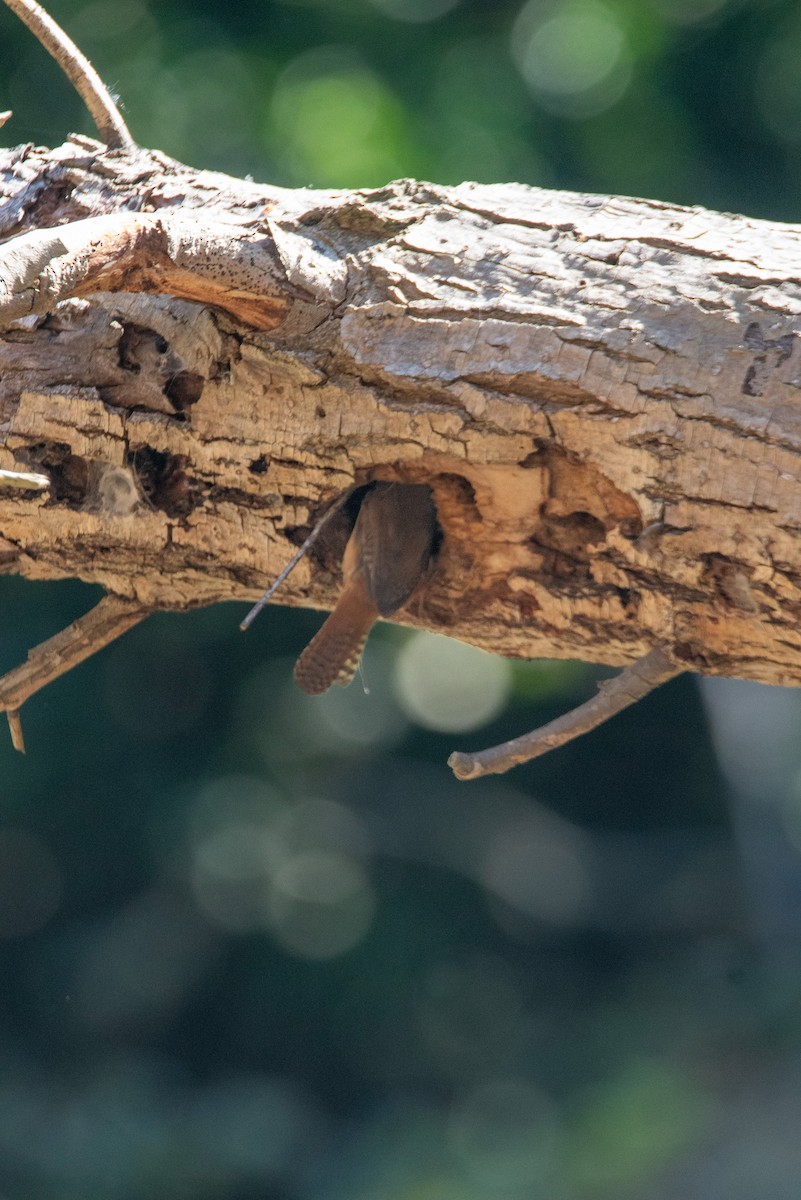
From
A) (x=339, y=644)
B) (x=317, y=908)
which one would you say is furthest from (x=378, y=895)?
(x=339, y=644)

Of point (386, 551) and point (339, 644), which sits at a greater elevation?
point (386, 551)

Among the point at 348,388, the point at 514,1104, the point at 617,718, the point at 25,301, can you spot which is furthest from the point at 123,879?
the point at 25,301

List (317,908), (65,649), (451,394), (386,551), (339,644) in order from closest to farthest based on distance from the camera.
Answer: (451,394), (386,551), (65,649), (339,644), (317,908)

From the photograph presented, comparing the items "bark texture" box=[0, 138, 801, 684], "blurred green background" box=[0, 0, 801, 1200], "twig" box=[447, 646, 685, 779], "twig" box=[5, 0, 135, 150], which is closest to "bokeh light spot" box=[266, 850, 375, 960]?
"blurred green background" box=[0, 0, 801, 1200]

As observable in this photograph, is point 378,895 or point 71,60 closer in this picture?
point 71,60

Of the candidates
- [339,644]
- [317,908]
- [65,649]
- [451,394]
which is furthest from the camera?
[317,908]

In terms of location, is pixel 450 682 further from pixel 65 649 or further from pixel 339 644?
pixel 65 649
